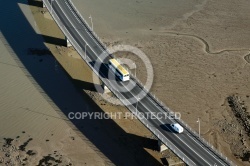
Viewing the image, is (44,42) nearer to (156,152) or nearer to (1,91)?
(1,91)

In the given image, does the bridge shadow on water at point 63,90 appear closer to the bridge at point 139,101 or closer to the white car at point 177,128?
the bridge at point 139,101

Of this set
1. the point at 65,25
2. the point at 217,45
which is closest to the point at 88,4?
the point at 65,25

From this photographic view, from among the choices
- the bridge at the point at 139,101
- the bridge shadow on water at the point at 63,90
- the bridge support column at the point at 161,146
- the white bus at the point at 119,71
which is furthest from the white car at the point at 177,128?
the white bus at the point at 119,71

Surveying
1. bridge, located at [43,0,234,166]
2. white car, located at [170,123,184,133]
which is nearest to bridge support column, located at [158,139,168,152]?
bridge, located at [43,0,234,166]

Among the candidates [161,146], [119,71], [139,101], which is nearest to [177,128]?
[161,146]

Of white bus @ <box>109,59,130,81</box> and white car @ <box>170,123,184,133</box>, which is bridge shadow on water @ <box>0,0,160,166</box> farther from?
white bus @ <box>109,59,130,81</box>
